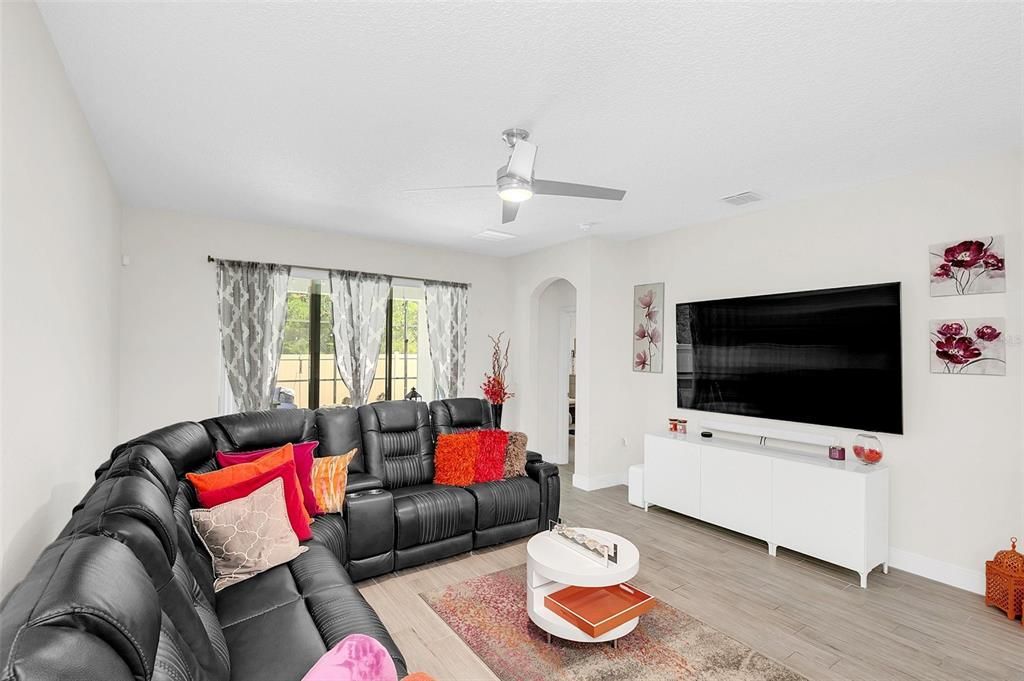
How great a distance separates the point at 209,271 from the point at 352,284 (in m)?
1.33

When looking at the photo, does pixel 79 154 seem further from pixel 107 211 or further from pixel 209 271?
pixel 209 271

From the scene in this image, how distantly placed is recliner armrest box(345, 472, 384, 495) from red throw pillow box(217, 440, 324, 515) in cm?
26

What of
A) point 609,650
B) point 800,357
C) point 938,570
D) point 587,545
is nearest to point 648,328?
point 800,357

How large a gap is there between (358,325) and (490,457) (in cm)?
243

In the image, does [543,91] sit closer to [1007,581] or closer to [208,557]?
[208,557]

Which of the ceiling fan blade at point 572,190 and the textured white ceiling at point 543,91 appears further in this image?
the ceiling fan blade at point 572,190

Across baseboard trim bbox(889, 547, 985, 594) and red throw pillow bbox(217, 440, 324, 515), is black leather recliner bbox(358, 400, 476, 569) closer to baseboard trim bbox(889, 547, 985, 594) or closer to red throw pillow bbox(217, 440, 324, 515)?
red throw pillow bbox(217, 440, 324, 515)

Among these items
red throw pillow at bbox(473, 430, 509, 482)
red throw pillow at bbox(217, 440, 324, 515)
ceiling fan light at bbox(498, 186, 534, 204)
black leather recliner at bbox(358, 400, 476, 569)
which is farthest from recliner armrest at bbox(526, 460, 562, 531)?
ceiling fan light at bbox(498, 186, 534, 204)

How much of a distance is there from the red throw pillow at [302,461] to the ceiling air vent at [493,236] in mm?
2813

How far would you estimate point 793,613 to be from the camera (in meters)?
2.85

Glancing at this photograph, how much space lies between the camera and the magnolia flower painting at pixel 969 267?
3080mm

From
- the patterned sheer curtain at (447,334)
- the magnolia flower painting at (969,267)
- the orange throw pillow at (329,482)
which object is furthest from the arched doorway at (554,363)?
the magnolia flower painting at (969,267)

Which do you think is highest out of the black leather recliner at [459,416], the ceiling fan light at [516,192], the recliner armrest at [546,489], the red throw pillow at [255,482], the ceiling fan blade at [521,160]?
the ceiling fan blade at [521,160]

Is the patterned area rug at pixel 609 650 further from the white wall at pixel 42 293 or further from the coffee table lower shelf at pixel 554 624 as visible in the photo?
the white wall at pixel 42 293
